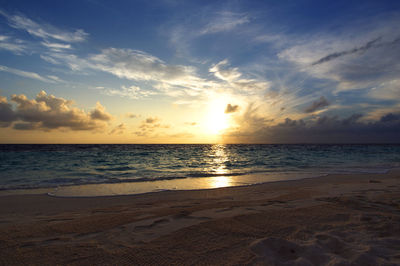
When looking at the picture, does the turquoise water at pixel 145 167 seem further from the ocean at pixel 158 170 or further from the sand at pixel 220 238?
the sand at pixel 220 238

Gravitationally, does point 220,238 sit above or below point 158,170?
above

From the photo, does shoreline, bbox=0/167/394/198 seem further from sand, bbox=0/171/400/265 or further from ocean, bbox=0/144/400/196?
sand, bbox=0/171/400/265

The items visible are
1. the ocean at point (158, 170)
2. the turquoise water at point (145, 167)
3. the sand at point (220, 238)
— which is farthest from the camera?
the turquoise water at point (145, 167)

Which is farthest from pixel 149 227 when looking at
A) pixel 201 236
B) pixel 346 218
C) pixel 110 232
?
pixel 346 218

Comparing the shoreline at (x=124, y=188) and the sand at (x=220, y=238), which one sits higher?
the sand at (x=220, y=238)

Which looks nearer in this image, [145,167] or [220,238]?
[220,238]

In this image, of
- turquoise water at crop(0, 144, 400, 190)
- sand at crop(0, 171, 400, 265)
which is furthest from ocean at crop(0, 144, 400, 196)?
sand at crop(0, 171, 400, 265)

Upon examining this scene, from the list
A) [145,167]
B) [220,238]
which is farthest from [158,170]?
[220,238]

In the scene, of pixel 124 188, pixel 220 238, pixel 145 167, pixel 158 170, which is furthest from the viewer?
pixel 145 167

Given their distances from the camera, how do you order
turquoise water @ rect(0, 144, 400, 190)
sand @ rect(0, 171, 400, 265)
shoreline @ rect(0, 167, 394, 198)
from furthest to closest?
1. turquoise water @ rect(0, 144, 400, 190)
2. shoreline @ rect(0, 167, 394, 198)
3. sand @ rect(0, 171, 400, 265)

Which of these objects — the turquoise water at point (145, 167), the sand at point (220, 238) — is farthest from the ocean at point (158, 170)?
the sand at point (220, 238)

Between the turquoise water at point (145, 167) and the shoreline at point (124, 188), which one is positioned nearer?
the shoreline at point (124, 188)

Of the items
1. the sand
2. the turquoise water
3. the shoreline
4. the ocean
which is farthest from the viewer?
the turquoise water

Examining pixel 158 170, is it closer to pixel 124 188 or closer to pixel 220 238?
pixel 124 188
